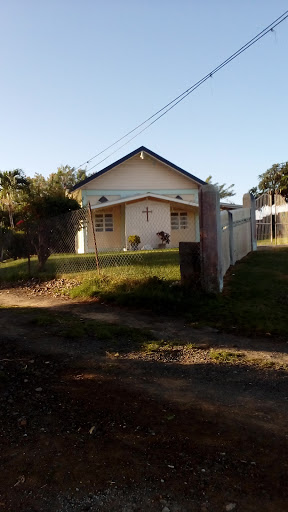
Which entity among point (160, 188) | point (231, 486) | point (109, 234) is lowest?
point (231, 486)

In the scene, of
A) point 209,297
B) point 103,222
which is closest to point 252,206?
point 103,222

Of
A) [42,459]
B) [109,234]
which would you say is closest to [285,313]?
[42,459]

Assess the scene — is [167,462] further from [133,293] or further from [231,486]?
[133,293]

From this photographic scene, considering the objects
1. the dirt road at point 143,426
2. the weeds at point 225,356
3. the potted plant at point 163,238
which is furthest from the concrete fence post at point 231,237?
the potted plant at point 163,238

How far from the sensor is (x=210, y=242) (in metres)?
8.91

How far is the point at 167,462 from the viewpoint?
3037 mm

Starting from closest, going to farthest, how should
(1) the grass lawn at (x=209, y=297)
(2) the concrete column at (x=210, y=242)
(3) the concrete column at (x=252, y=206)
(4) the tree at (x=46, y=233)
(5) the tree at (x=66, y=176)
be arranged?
(1) the grass lawn at (x=209, y=297), (2) the concrete column at (x=210, y=242), (4) the tree at (x=46, y=233), (3) the concrete column at (x=252, y=206), (5) the tree at (x=66, y=176)

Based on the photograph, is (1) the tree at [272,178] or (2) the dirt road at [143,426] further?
(1) the tree at [272,178]

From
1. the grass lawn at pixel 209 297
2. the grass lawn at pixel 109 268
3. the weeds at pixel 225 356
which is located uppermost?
the grass lawn at pixel 109 268

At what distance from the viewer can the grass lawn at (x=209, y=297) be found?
24.0 feet

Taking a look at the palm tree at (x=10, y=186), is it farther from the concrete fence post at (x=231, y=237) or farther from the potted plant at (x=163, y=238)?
the concrete fence post at (x=231, y=237)

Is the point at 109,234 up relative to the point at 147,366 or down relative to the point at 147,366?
up

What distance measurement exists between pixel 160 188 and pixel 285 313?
1847 cm

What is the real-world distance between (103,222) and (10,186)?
21764mm
